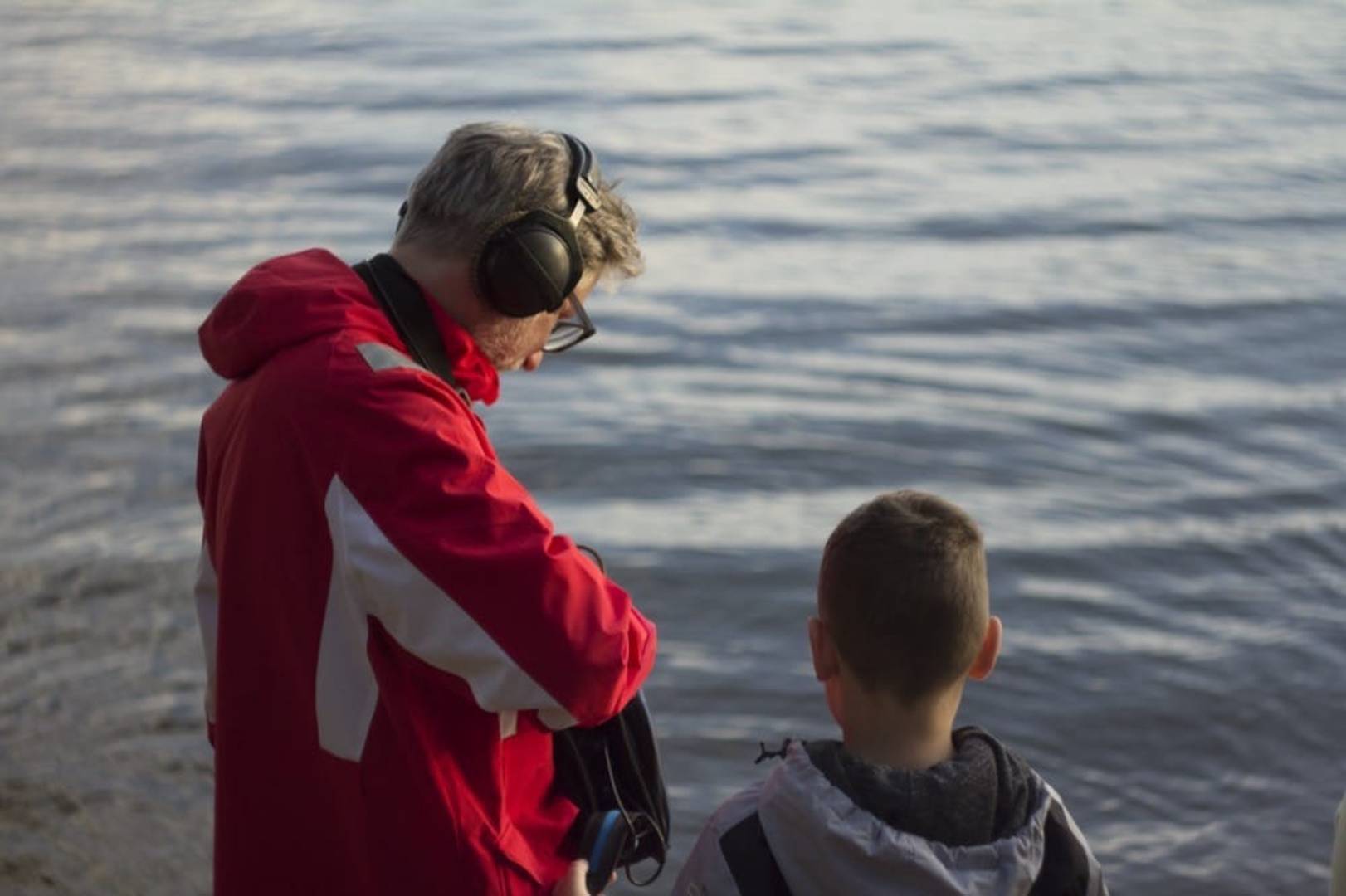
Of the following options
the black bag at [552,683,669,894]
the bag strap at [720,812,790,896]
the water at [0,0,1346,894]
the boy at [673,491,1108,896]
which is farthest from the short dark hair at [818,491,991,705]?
the water at [0,0,1346,894]

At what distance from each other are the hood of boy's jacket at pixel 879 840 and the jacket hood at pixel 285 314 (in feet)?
2.75

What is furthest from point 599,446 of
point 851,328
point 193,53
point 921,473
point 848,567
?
point 193,53

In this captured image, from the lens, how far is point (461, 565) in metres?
2.58

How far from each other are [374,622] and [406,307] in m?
0.47

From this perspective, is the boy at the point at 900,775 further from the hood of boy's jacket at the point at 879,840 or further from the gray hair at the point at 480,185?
the gray hair at the point at 480,185

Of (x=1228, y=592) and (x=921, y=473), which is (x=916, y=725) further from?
(x=921, y=473)

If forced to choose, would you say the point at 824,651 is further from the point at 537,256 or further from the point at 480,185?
the point at 480,185

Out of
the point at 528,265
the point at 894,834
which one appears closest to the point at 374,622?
the point at 528,265

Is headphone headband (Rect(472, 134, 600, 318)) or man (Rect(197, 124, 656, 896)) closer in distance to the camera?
man (Rect(197, 124, 656, 896))

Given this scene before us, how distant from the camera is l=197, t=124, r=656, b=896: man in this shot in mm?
2609

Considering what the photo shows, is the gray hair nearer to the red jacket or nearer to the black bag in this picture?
the red jacket

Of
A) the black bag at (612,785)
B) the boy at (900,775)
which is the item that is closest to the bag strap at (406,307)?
the black bag at (612,785)

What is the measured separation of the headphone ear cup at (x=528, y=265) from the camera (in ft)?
9.20

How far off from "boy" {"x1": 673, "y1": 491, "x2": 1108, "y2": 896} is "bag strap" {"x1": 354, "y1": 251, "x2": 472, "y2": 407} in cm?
66
